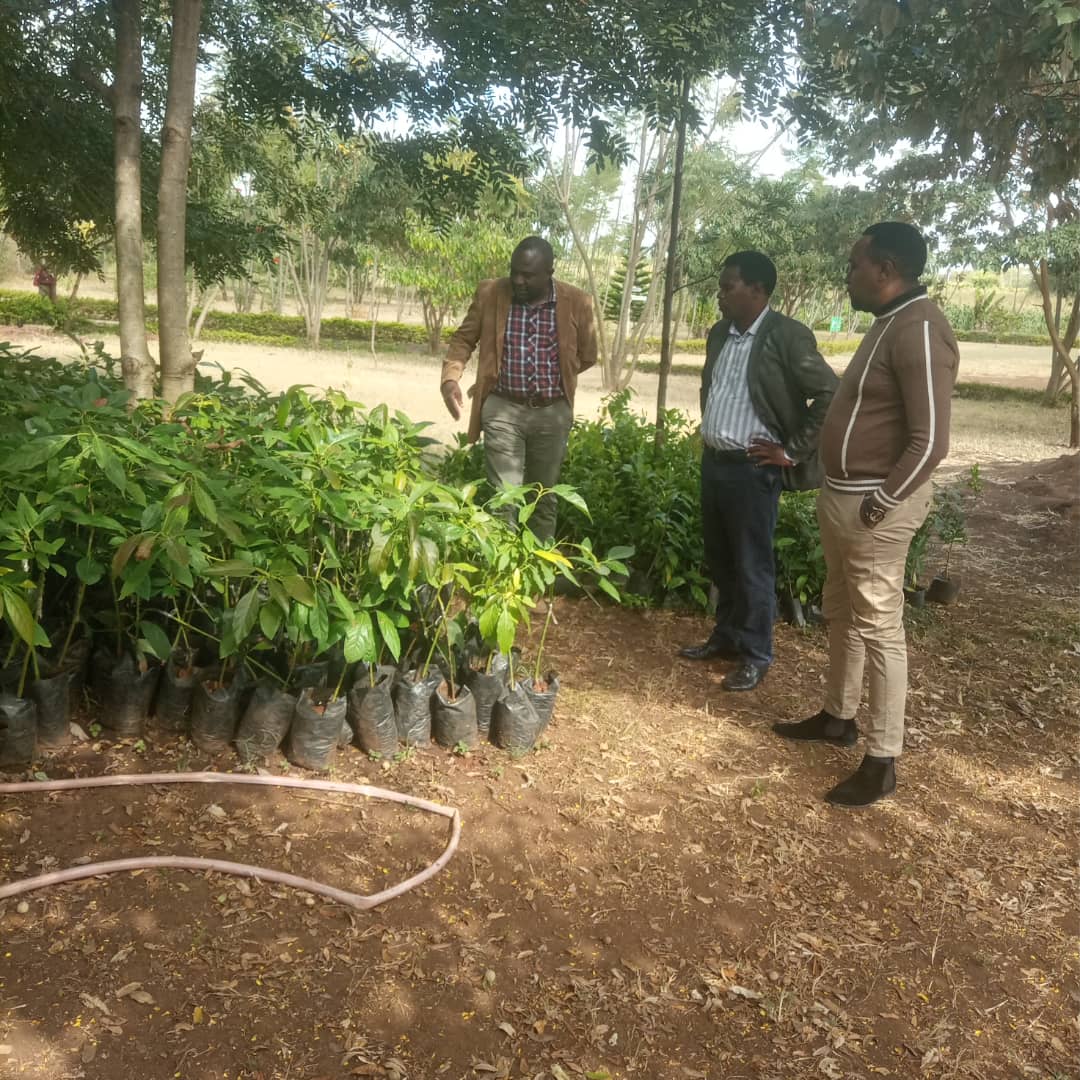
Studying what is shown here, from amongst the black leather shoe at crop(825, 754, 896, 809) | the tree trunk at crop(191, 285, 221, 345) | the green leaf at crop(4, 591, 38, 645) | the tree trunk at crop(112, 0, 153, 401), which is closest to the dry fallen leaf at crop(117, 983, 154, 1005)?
the green leaf at crop(4, 591, 38, 645)

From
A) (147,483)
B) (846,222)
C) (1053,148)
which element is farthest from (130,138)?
(846,222)

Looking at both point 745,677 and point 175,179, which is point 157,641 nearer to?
point 745,677

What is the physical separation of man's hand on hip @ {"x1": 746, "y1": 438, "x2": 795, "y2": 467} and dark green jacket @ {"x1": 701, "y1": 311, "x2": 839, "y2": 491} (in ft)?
0.14

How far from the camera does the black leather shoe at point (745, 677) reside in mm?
3520

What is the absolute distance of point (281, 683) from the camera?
9.00ft

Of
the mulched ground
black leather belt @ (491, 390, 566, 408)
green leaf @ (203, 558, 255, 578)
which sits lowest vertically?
the mulched ground

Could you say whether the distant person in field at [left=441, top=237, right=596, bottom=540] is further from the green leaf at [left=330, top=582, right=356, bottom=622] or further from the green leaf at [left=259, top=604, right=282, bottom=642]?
the green leaf at [left=259, top=604, right=282, bottom=642]

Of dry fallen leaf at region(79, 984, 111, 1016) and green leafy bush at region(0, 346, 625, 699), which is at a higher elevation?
green leafy bush at region(0, 346, 625, 699)

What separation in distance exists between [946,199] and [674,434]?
12.1 meters

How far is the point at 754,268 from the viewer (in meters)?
3.29

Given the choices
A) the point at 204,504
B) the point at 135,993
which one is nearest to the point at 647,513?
the point at 204,504

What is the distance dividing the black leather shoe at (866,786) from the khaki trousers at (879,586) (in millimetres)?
42

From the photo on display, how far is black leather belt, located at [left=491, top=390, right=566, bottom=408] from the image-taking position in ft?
12.9

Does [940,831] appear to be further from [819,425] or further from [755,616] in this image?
[819,425]
